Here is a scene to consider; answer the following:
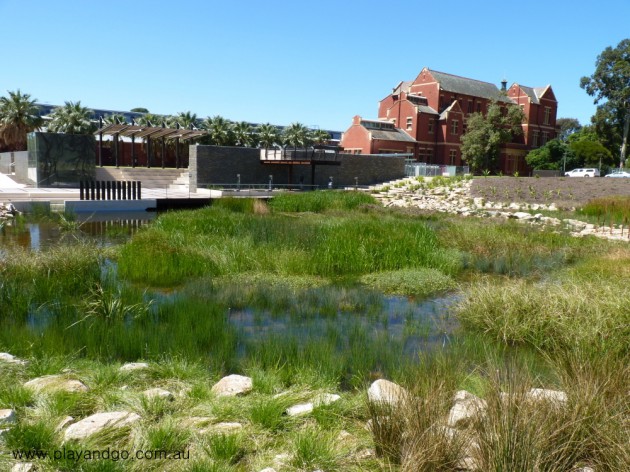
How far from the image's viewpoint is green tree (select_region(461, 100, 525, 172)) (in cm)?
4822

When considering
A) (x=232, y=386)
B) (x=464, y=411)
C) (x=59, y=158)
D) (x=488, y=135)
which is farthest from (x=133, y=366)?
(x=488, y=135)

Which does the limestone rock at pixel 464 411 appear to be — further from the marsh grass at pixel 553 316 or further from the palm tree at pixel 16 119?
the palm tree at pixel 16 119

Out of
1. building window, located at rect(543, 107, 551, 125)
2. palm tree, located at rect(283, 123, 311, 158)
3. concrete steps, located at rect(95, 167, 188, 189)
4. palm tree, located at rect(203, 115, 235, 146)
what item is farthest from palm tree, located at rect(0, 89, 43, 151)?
building window, located at rect(543, 107, 551, 125)

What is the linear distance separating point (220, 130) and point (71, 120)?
511 inches

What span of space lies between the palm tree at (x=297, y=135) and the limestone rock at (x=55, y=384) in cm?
5135

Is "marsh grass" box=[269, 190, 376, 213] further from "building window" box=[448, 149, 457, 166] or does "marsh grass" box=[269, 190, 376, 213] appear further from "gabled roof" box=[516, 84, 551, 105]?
"gabled roof" box=[516, 84, 551, 105]

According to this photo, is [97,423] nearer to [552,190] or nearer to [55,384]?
[55,384]

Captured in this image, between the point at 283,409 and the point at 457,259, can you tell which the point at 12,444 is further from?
the point at 457,259

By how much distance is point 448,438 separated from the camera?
3.38 metres

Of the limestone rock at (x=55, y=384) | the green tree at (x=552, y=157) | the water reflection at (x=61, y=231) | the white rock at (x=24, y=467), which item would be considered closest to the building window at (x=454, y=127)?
the green tree at (x=552, y=157)

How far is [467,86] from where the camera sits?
57906 mm

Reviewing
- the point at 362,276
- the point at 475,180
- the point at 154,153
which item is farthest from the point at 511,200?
the point at 154,153

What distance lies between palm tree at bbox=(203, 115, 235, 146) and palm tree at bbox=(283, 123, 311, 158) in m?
6.74

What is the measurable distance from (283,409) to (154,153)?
4885 cm
